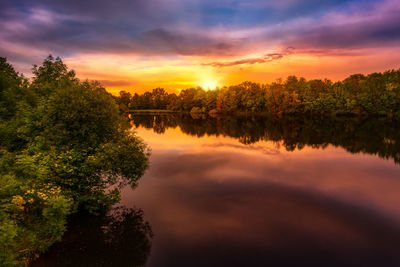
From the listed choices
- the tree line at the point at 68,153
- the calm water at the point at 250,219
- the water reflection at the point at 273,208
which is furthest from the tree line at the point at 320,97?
the tree line at the point at 68,153

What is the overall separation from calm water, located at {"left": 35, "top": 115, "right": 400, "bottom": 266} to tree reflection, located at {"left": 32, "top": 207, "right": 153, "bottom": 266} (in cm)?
7

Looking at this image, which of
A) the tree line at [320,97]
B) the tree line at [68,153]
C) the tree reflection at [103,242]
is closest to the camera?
the tree reflection at [103,242]

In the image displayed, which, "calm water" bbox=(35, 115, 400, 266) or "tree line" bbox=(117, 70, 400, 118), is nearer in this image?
"calm water" bbox=(35, 115, 400, 266)

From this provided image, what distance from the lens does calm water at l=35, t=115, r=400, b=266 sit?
59.8 ft

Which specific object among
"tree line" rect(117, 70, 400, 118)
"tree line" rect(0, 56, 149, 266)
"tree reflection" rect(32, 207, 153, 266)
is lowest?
"tree reflection" rect(32, 207, 153, 266)

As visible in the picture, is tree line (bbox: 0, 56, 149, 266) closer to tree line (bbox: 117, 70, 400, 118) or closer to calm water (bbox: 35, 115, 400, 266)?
calm water (bbox: 35, 115, 400, 266)

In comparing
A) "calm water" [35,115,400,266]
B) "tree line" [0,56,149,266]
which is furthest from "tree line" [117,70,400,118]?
"tree line" [0,56,149,266]

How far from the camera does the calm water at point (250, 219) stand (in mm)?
18219

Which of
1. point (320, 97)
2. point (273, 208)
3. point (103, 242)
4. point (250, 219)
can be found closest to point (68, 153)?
point (103, 242)

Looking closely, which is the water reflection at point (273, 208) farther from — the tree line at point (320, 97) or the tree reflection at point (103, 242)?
the tree line at point (320, 97)

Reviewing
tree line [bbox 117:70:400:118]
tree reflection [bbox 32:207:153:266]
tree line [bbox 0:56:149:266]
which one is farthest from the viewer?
tree line [bbox 117:70:400:118]

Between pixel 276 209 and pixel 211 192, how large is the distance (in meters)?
8.75

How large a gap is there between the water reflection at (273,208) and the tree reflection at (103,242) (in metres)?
1.31

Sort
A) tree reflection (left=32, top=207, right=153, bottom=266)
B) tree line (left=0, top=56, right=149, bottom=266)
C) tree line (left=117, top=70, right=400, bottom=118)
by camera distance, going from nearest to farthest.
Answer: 1. tree reflection (left=32, top=207, right=153, bottom=266)
2. tree line (left=0, top=56, right=149, bottom=266)
3. tree line (left=117, top=70, right=400, bottom=118)
